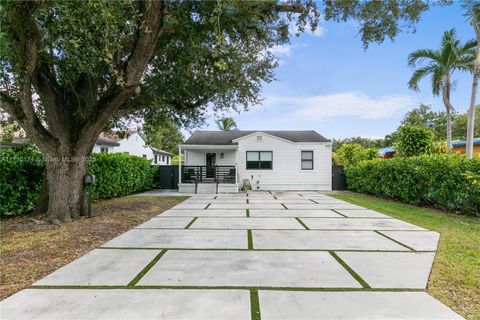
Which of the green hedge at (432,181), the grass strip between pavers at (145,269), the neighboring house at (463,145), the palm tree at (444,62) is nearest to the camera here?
the grass strip between pavers at (145,269)

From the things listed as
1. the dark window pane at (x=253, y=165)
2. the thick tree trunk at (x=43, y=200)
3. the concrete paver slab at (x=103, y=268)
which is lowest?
the concrete paver slab at (x=103, y=268)

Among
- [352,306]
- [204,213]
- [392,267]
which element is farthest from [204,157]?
[352,306]

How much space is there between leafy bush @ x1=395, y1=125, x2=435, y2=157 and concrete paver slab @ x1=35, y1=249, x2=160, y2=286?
11.9 meters

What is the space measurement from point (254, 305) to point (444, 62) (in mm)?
16473

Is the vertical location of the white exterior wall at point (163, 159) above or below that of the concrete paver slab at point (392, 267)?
above

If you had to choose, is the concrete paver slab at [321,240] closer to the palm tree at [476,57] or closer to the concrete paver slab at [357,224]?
the concrete paver slab at [357,224]

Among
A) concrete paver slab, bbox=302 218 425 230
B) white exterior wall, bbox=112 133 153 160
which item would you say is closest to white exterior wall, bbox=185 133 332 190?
concrete paver slab, bbox=302 218 425 230

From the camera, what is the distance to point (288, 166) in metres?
18.2

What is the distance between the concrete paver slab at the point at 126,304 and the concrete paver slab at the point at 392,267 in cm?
158

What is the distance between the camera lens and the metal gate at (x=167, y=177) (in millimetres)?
18606

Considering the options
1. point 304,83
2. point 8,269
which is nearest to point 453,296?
point 8,269

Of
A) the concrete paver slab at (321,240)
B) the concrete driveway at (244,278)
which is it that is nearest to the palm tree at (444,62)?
the concrete paver slab at (321,240)

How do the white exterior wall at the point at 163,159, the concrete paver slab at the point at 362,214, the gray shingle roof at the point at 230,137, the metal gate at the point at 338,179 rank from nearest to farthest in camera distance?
the concrete paver slab at the point at 362,214 → the metal gate at the point at 338,179 → the gray shingle roof at the point at 230,137 → the white exterior wall at the point at 163,159

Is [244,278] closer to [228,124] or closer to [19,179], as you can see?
[19,179]
